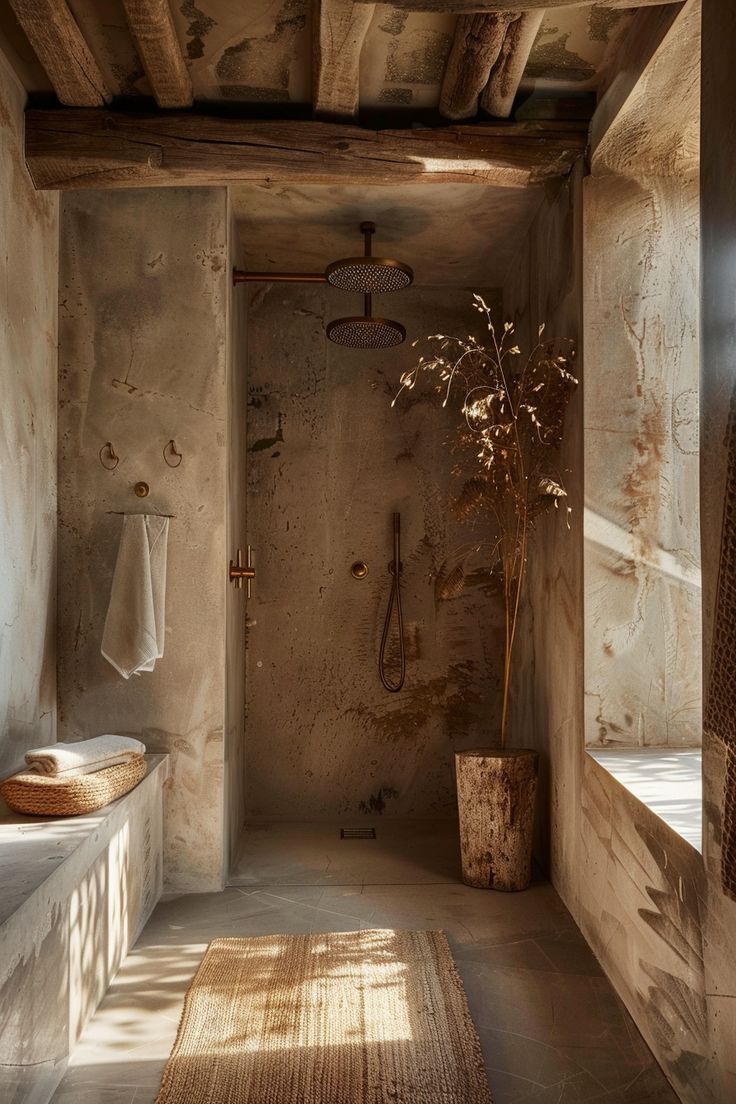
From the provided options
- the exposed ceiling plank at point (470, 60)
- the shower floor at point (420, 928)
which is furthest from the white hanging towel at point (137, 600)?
the exposed ceiling plank at point (470, 60)

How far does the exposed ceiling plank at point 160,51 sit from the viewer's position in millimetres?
2123

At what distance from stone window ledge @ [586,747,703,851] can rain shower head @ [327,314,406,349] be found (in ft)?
5.80

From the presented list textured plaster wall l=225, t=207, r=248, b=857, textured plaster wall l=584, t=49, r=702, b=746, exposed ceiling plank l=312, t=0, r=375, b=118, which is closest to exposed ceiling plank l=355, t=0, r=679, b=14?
exposed ceiling plank l=312, t=0, r=375, b=118

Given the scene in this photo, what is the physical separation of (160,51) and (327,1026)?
2.53 metres

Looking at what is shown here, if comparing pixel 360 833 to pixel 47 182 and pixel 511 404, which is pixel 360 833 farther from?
pixel 47 182

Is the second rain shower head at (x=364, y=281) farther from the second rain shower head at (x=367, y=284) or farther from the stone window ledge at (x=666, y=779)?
the stone window ledge at (x=666, y=779)

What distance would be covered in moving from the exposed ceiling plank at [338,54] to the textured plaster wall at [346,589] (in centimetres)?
147

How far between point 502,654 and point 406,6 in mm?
2804

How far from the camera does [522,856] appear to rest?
2920 mm

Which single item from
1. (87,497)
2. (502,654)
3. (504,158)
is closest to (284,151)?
(504,158)

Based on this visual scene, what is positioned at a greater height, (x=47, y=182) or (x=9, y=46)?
(x=9, y=46)

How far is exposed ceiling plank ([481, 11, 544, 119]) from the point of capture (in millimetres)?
2195

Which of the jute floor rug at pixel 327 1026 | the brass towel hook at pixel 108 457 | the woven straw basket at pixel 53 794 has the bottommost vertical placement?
the jute floor rug at pixel 327 1026

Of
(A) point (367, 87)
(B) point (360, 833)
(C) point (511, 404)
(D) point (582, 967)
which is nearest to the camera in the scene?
(D) point (582, 967)
